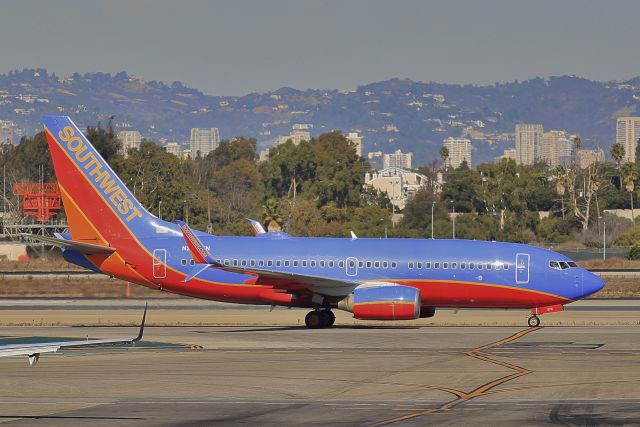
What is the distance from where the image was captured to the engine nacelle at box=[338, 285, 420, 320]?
140 ft

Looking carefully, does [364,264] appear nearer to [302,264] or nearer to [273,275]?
[302,264]

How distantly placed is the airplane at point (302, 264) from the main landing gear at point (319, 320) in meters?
0.04

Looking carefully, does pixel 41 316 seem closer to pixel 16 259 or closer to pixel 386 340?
pixel 386 340

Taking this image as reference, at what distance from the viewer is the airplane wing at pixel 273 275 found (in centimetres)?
4216

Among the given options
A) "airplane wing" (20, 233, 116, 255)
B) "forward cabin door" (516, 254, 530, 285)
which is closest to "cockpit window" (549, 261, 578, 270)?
"forward cabin door" (516, 254, 530, 285)

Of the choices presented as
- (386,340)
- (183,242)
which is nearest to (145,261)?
(183,242)

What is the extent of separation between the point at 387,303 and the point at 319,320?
122 inches

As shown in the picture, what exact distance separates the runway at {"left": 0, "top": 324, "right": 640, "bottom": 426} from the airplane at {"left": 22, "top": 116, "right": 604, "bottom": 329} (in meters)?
2.85

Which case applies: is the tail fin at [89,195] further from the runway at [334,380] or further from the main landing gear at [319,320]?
the main landing gear at [319,320]

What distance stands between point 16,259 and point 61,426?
78707 mm

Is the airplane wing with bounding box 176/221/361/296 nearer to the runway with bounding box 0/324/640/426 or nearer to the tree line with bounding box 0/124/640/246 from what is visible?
the runway with bounding box 0/324/640/426

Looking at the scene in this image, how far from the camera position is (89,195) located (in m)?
46.5

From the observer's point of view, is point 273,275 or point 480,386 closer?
point 480,386

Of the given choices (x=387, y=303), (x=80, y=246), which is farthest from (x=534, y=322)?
(x=80, y=246)
